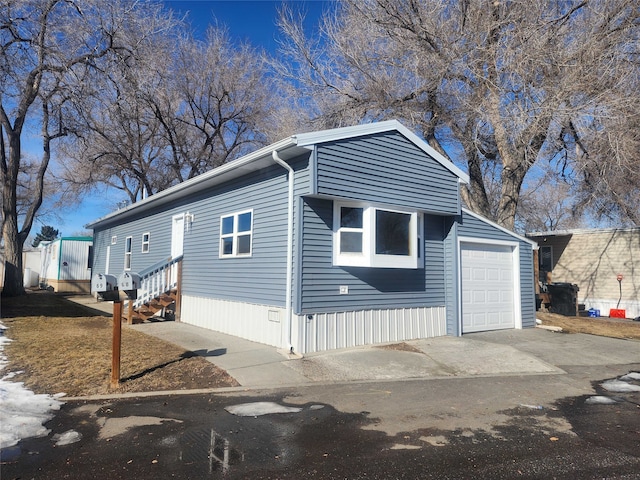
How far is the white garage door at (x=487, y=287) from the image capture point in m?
10.9

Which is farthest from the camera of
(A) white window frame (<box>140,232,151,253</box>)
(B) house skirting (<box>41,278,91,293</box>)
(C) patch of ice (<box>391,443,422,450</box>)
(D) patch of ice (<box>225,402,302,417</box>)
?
(B) house skirting (<box>41,278,91,293</box>)

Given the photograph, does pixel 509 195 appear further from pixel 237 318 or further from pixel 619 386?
pixel 237 318

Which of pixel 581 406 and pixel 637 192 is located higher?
pixel 637 192

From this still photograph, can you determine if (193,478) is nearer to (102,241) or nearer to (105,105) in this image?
(105,105)

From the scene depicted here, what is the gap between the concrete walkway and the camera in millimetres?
7017

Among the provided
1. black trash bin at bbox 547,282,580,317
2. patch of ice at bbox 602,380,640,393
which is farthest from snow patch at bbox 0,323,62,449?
black trash bin at bbox 547,282,580,317

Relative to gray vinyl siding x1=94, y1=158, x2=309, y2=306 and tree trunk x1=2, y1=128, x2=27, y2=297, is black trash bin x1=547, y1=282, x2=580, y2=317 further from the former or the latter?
tree trunk x1=2, y1=128, x2=27, y2=297

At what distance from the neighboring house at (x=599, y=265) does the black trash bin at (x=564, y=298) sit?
151 centimetres

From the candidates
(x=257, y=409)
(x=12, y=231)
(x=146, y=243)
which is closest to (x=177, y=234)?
(x=146, y=243)

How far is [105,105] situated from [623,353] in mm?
17259

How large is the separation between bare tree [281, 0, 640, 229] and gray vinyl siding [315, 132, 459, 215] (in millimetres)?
4079

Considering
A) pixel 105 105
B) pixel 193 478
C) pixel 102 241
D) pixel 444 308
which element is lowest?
pixel 193 478

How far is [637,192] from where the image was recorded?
1808 centimetres

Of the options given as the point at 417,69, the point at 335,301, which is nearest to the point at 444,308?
the point at 335,301
